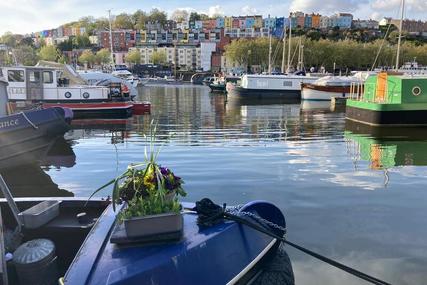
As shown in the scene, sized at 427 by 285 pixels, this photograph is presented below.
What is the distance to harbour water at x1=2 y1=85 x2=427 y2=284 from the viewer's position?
A: 6.28 m

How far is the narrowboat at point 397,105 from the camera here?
20031mm

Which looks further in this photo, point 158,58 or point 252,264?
point 158,58

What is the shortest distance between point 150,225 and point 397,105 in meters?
19.2

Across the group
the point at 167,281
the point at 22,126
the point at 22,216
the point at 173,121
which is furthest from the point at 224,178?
the point at 173,121

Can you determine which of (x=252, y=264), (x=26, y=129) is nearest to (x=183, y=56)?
(x=26, y=129)

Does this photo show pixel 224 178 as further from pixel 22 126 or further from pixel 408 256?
pixel 22 126

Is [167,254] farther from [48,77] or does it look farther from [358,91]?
[358,91]

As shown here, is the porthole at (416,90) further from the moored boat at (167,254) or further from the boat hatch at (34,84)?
the boat hatch at (34,84)

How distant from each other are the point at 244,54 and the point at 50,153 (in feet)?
294

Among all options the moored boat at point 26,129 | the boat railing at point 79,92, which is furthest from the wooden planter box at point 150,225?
the boat railing at point 79,92

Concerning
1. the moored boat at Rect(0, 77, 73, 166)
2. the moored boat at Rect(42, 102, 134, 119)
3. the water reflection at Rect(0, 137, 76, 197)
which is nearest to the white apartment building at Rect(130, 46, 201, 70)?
the moored boat at Rect(42, 102, 134, 119)

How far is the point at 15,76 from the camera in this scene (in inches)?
951

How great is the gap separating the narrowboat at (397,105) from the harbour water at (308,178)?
1.87 m

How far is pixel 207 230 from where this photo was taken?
405cm
